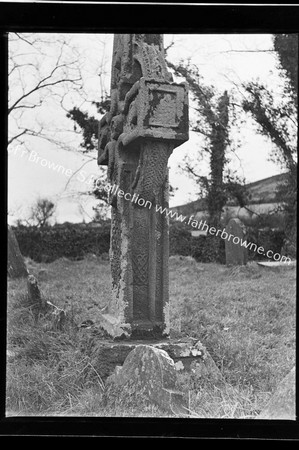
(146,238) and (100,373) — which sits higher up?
(146,238)

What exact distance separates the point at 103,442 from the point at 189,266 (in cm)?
290

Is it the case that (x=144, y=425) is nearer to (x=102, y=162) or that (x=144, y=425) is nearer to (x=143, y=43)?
(x=102, y=162)

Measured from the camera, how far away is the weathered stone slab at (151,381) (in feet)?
12.8

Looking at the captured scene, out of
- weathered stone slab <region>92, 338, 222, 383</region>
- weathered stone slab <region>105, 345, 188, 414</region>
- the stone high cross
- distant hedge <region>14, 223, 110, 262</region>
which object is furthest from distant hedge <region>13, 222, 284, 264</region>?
weathered stone slab <region>105, 345, 188, 414</region>

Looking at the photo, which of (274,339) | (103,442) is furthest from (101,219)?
(103,442)

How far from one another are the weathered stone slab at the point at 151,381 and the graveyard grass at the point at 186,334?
0.22ft

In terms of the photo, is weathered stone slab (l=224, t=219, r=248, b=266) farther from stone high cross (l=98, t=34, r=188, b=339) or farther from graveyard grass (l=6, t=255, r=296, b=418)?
stone high cross (l=98, t=34, r=188, b=339)

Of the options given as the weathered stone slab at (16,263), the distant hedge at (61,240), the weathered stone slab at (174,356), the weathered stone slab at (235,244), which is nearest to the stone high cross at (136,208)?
the weathered stone slab at (174,356)

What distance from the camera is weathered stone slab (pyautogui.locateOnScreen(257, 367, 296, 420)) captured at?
356 centimetres

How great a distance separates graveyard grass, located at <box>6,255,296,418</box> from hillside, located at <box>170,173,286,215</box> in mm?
536

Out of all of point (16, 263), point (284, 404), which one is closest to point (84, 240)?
point (16, 263)

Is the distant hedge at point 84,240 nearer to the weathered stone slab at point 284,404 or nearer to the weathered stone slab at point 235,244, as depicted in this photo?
the weathered stone slab at point 235,244

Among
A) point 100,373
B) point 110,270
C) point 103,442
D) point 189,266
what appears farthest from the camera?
point 189,266

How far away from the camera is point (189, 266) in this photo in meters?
5.96
